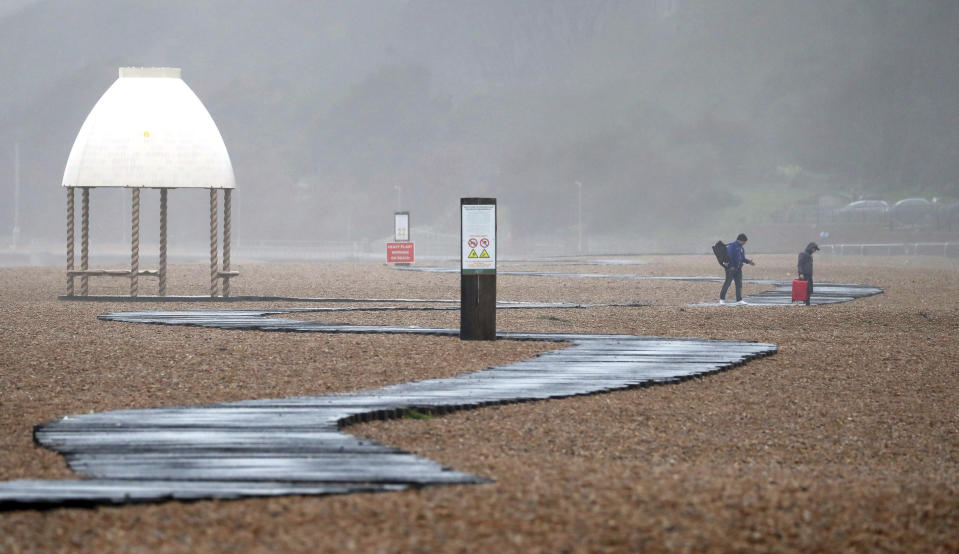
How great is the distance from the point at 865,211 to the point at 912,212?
4142 millimetres

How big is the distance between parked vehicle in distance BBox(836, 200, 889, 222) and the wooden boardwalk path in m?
84.1

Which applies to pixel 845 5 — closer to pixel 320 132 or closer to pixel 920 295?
pixel 320 132

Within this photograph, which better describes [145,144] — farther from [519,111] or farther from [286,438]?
[519,111]

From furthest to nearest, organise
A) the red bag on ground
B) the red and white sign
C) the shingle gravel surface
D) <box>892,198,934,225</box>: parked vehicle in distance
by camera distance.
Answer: <box>892,198,934,225</box>: parked vehicle in distance
the red and white sign
the red bag on ground
the shingle gravel surface

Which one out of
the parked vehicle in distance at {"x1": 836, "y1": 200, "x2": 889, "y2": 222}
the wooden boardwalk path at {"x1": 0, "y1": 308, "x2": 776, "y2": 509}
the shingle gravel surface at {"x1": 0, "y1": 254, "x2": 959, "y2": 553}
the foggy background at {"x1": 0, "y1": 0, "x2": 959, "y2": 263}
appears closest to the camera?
the shingle gravel surface at {"x1": 0, "y1": 254, "x2": 959, "y2": 553}

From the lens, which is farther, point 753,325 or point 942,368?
point 753,325

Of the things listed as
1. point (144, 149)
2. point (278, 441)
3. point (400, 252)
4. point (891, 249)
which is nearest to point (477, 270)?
point (278, 441)

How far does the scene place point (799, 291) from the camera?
891 inches

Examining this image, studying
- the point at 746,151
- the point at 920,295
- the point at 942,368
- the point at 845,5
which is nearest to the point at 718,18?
the point at 845,5

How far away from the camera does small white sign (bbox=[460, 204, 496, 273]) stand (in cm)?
A: 1431

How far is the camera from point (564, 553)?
5.15 meters

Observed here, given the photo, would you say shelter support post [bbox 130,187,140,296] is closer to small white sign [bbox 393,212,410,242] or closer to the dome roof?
the dome roof

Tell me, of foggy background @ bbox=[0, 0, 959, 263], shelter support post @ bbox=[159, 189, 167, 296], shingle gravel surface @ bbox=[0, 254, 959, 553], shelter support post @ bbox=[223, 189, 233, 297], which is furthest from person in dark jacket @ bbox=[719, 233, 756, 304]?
foggy background @ bbox=[0, 0, 959, 263]

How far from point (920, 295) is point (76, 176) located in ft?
57.3
